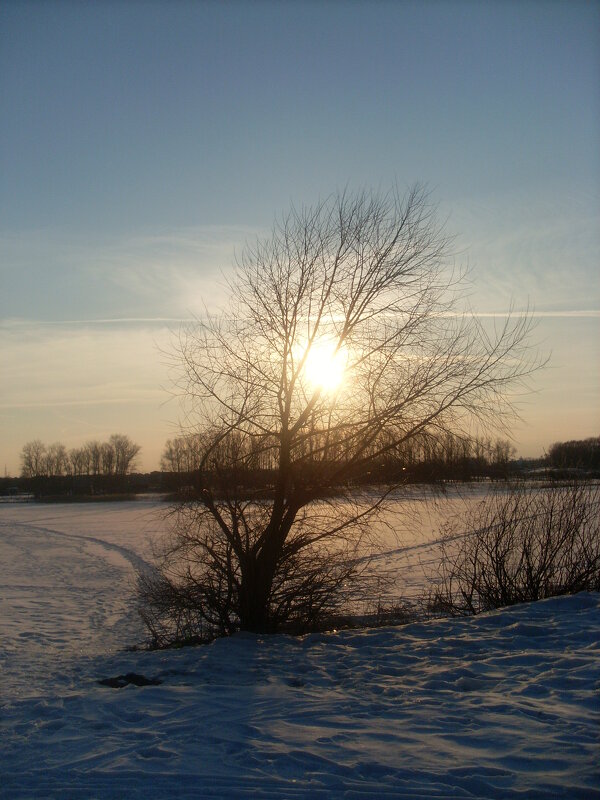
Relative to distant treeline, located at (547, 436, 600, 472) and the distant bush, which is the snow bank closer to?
the distant bush

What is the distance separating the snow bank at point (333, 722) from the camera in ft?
17.4

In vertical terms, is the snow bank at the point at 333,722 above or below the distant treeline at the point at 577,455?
below

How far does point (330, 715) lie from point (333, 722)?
238 millimetres

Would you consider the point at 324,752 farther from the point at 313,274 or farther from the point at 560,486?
the point at 560,486

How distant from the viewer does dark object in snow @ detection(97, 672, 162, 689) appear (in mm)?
8674

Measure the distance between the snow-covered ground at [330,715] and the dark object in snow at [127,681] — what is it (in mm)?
207

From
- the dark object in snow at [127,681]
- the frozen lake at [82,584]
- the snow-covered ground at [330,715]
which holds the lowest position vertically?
the frozen lake at [82,584]

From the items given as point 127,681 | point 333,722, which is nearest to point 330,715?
point 333,722

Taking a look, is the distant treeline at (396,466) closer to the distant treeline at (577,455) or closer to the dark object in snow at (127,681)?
the distant treeline at (577,455)

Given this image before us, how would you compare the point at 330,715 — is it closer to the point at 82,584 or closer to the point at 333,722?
the point at 333,722

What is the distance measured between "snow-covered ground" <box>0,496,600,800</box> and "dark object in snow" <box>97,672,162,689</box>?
207 mm

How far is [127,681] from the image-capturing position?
8.85m

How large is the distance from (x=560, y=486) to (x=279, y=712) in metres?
9.75

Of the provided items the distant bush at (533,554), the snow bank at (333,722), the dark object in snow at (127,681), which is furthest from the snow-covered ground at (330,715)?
the distant bush at (533,554)
